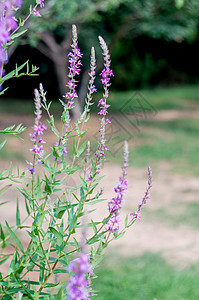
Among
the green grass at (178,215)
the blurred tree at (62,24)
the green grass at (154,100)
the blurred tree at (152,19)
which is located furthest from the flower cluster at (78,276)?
the green grass at (154,100)

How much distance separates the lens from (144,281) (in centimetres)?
388

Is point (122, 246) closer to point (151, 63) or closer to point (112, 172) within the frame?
point (112, 172)

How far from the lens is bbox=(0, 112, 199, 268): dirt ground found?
15.5 ft

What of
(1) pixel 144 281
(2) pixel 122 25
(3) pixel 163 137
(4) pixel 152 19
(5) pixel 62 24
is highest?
(2) pixel 122 25

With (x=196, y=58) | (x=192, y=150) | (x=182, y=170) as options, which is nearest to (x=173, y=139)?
(x=192, y=150)

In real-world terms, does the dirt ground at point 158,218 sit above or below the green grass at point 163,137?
below

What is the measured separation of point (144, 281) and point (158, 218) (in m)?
1.90

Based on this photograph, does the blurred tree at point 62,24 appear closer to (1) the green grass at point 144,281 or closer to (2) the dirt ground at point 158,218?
(2) the dirt ground at point 158,218

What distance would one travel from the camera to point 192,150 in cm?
1002

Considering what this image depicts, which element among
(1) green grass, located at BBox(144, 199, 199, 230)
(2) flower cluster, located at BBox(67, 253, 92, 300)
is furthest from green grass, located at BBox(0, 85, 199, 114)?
(2) flower cluster, located at BBox(67, 253, 92, 300)

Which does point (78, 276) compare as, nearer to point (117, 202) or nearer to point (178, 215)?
point (117, 202)

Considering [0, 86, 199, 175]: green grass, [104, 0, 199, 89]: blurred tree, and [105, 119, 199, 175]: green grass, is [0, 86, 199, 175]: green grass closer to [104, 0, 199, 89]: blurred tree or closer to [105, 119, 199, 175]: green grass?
[105, 119, 199, 175]: green grass

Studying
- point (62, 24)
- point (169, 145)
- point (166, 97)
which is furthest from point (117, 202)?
point (166, 97)

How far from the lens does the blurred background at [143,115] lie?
13.1ft
